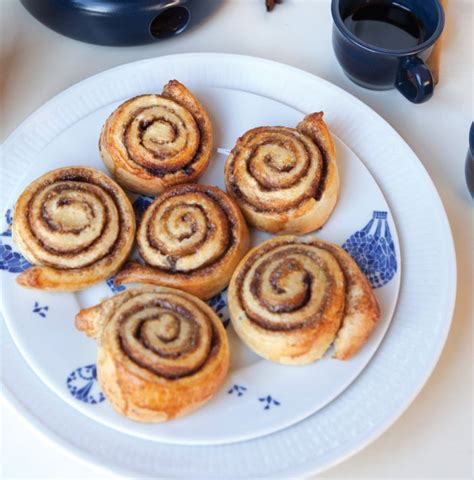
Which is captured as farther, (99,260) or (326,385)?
(99,260)

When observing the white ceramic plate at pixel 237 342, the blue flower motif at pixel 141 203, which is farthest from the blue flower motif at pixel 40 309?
the blue flower motif at pixel 141 203

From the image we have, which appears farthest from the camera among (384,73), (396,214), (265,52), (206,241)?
(265,52)

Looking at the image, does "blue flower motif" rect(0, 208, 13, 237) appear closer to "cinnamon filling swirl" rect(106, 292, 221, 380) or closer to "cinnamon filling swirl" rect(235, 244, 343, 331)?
"cinnamon filling swirl" rect(106, 292, 221, 380)

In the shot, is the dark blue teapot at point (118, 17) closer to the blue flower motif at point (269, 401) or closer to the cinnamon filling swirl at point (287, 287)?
the cinnamon filling swirl at point (287, 287)

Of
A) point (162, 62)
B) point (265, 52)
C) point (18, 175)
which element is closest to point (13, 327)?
point (18, 175)

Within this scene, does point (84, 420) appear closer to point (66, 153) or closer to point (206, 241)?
point (206, 241)
